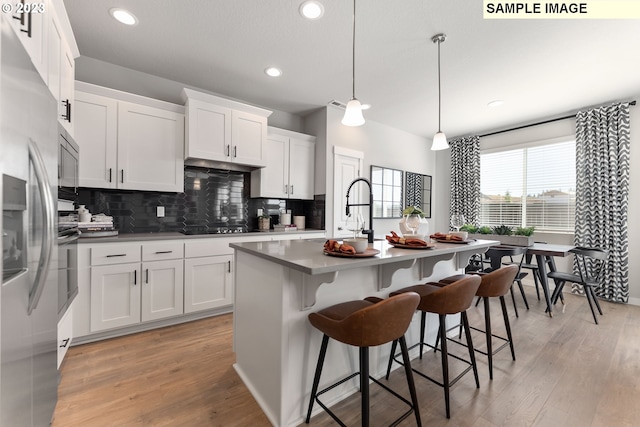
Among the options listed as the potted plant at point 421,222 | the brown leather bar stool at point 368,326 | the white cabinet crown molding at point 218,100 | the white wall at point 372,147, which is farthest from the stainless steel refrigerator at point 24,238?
the white wall at point 372,147

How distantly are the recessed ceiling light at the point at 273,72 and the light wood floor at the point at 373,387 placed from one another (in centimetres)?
281

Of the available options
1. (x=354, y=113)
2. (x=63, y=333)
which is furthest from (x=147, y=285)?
(x=354, y=113)

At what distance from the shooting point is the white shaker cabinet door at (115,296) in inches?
95.2

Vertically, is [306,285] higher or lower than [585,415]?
higher

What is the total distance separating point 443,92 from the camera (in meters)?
3.53

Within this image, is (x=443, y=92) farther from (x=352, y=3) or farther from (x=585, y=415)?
(x=585, y=415)

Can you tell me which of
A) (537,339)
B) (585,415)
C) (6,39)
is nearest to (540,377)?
(585,415)

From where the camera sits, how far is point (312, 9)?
211 cm

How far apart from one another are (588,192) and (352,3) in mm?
4181

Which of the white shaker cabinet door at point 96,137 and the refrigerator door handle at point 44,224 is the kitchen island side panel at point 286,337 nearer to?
the refrigerator door handle at point 44,224

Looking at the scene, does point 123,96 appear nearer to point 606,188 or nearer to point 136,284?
point 136,284

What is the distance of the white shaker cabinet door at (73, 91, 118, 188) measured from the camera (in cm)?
255

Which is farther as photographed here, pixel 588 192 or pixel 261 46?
pixel 588 192

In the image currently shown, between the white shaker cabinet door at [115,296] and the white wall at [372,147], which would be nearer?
the white shaker cabinet door at [115,296]
